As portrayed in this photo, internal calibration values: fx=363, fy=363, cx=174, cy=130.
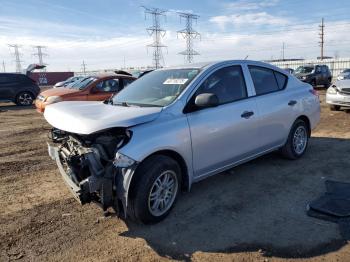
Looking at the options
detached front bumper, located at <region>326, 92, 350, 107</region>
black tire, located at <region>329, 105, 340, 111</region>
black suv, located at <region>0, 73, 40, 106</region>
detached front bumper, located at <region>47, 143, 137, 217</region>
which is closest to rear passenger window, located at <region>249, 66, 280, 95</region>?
detached front bumper, located at <region>47, 143, 137, 217</region>

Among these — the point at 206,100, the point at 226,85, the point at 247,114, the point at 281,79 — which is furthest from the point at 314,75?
the point at 206,100

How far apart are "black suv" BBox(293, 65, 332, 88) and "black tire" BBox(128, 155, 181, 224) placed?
21.9m

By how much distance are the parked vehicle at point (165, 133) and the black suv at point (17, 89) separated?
15.3 metres

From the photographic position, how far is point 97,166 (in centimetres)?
384

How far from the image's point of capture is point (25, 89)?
Result: 62.9 feet

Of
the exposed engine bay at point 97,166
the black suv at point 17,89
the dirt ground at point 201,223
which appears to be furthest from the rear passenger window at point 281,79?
the black suv at point 17,89

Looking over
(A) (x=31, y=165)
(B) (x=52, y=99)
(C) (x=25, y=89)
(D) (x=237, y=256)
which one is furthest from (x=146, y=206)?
(C) (x=25, y=89)

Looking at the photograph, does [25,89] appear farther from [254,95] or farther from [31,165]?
[254,95]

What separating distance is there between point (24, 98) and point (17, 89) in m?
0.59

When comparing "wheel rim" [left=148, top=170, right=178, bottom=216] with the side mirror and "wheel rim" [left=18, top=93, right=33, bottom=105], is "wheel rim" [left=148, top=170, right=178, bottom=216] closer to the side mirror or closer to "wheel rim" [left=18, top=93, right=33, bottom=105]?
the side mirror

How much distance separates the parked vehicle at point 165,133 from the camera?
381cm

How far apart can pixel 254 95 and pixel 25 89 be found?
16605mm

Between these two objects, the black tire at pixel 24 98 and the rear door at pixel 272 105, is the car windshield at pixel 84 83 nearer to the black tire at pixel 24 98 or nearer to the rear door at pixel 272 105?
the black tire at pixel 24 98

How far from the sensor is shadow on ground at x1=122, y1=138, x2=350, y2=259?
362cm
